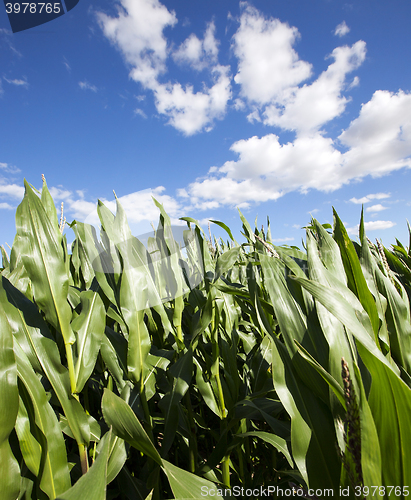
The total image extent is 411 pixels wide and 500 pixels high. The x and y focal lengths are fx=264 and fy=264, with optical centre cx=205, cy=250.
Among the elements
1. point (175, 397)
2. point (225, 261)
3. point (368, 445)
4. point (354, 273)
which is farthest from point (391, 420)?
point (225, 261)

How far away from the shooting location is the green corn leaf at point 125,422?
665 millimetres

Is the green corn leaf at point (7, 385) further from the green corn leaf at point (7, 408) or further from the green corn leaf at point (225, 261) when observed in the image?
the green corn leaf at point (225, 261)

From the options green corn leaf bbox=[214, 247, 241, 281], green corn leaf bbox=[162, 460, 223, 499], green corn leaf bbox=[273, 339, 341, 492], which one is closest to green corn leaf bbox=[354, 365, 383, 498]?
green corn leaf bbox=[273, 339, 341, 492]

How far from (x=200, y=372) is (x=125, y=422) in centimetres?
72

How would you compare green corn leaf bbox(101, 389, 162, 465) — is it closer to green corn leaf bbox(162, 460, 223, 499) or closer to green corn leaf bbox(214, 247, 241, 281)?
green corn leaf bbox(162, 460, 223, 499)

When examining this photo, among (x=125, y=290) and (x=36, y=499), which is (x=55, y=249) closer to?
(x=125, y=290)

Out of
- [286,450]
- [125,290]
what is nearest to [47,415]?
[125,290]

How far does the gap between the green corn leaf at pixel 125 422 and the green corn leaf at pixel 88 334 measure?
28 cm

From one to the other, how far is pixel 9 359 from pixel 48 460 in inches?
14.6

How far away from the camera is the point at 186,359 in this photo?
3.90 ft

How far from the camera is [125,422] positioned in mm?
684

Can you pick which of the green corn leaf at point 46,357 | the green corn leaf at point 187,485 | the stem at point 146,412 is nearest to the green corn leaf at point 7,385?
the green corn leaf at point 46,357

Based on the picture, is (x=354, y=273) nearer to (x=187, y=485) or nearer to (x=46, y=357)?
(x=187, y=485)

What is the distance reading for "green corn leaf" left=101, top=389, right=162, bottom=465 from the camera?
67 centimetres
